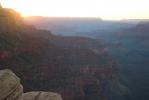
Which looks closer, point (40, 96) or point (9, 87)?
point (9, 87)

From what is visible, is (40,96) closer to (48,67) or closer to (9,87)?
(9,87)

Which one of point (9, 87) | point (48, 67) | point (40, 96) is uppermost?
point (9, 87)

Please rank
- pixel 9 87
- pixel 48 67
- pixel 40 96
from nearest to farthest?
1. pixel 9 87
2. pixel 40 96
3. pixel 48 67

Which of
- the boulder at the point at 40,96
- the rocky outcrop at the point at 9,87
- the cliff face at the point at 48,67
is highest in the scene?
the rocky outcrop at the point at 9,87

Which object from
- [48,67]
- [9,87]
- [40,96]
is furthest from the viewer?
[48,67]

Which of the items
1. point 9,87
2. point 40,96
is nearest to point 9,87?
point 9,87

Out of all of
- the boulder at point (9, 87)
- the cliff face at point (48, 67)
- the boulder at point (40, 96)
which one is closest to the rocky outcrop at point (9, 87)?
the boulder at point (9, 87)

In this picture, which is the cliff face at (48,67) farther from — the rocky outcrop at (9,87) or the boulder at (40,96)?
the rocky outcrop at (9,87)

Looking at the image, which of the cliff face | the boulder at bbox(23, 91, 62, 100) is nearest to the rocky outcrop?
the boulder at bbox(23, 91, 62, 100)

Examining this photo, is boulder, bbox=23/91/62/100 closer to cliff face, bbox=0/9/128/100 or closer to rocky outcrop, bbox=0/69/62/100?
rocky outcrop, bbox=0/69/62/100
